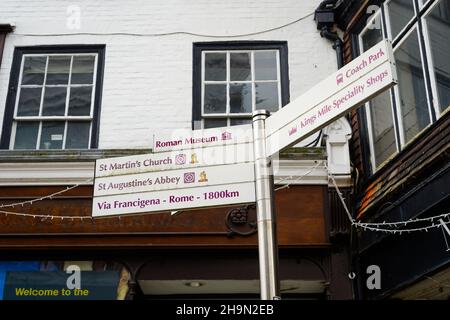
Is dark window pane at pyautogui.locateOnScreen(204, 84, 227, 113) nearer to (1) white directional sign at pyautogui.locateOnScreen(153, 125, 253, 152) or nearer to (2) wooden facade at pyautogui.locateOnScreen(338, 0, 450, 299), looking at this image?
(2) wooden facade at pyautogui.locateOnScreen(338, 0, 450, 299)

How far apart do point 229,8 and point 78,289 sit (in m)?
4.47

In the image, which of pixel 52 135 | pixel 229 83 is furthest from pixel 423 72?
pixel 52 135

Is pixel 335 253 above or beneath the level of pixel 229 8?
beneath

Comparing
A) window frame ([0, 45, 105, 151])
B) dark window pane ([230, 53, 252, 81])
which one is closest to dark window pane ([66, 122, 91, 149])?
window frame ([0, 45, 105, 151])

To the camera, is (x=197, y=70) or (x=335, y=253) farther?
(x=197, y=70)

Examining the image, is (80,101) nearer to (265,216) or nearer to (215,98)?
(215,98)

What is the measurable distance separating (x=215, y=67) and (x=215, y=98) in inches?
19.4

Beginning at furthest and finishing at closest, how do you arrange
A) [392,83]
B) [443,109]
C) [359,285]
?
[359,285] < [443,109] < [392,83]

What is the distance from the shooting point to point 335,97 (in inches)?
143

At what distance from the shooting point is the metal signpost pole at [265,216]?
11.0 ft

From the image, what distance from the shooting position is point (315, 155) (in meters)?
7.10

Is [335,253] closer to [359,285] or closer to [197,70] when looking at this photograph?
[359,285]

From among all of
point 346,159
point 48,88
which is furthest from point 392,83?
point 48,88

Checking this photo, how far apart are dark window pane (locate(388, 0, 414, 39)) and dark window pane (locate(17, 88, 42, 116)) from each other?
4.85 m
